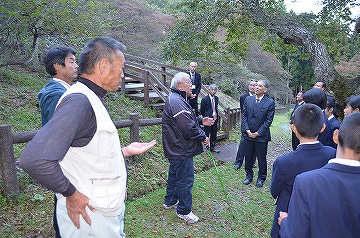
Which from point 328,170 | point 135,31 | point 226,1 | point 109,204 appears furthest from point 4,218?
point 135,31

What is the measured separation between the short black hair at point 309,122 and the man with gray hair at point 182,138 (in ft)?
5.57

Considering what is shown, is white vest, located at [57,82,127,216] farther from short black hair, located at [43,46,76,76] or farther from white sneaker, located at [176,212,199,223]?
white sneaker, located at [176,212,199,223]

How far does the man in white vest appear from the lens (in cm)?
144

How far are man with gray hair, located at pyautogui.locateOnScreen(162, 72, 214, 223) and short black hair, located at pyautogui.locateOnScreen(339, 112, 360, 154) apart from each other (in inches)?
89.0

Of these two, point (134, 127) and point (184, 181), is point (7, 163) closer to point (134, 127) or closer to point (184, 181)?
point (134, 127)

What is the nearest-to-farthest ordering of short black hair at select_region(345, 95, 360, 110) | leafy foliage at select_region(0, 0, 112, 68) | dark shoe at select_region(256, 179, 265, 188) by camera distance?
short black hair at select_region(345, 95, 360, 110), leafy foliage at select_region(0, 0, 112, 68), dark shoe at select_region(256, 179, 265, 188)

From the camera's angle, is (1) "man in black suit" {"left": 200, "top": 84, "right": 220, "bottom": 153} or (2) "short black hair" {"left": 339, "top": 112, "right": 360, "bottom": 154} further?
(1) "man in black suit" {"left": 200, "top": 84, "right": 220, "bottom": 153}

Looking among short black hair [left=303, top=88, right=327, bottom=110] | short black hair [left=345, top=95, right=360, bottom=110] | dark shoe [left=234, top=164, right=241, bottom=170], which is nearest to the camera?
short black hair [left=345, top=95, right=360, bottom=110]

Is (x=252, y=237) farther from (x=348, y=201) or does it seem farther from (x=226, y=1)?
(x=226, y=1)

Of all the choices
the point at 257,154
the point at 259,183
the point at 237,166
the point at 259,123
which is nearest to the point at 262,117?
the point at 259,123

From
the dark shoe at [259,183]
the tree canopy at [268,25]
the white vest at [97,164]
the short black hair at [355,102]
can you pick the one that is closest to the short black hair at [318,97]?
the short black hair at [355,102]

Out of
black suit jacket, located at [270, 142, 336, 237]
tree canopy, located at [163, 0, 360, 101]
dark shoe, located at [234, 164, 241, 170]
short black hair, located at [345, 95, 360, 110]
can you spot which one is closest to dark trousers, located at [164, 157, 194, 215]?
black suit jacket, located at [270, 142, 336, 237]

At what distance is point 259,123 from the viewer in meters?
5.29

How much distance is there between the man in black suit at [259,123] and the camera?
525cm
